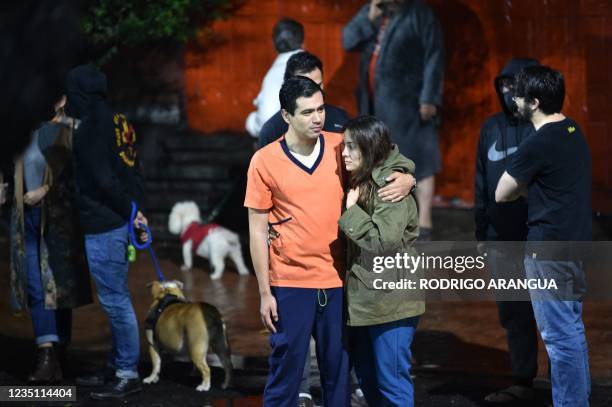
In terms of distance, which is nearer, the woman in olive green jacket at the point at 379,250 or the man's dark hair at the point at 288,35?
the woman in olive green jacket at the point at 379,250

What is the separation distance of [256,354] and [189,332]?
993 millimetres

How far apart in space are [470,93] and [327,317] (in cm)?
665

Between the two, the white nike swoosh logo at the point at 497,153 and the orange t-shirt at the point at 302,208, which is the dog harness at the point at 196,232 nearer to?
the white nike swoosh logo at the point at 497,153

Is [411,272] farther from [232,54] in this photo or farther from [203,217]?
[232,54]

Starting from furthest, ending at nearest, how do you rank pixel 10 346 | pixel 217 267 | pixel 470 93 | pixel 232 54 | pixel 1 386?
1. pixel 232 54
2. pixel 470 93
3. pixel 217 267
4. pixel 10 346
5. pixel 1 386

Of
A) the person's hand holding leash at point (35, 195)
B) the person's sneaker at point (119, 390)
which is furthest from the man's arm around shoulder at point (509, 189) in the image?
the person's hand holding leash at point (35, 195)

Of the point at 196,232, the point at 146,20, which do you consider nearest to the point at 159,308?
the point at 196,232

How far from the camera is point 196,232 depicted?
33.7 ft

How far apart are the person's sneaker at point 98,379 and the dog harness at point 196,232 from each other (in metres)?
3.13

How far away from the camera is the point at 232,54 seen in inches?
483

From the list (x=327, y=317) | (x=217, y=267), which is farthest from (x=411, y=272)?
(x=217, y=267)

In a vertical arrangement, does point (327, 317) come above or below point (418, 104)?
below

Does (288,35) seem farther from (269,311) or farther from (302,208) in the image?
(269,311)

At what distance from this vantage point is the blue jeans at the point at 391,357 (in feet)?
16.9
